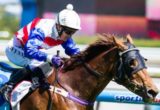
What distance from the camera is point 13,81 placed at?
5.88 meters

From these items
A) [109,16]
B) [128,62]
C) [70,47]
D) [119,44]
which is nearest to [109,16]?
[109,16]

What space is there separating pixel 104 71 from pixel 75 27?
0.46 m

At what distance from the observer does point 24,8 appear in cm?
1052

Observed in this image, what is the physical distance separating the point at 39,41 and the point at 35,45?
85 mm

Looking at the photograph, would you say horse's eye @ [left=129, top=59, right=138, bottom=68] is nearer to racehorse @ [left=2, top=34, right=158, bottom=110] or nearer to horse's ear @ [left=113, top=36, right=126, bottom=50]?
racehorse @ [left=2, top=34, right=158, bottom=110]

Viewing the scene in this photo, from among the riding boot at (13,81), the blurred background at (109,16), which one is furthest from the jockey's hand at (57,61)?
the blurred background at (109,16)

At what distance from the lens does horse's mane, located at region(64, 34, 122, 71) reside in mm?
5637

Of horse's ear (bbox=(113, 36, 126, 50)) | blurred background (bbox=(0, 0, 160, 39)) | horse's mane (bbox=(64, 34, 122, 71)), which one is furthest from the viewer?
blurred background (bbox=(0, 0, 160, 39))

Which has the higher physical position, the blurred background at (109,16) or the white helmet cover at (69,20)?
the white helmet cover at (69,20)

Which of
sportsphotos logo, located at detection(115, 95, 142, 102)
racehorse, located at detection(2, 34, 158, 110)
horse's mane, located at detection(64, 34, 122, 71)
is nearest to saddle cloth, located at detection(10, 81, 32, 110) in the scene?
racehorse, located at detection(2, 34, 158, 110)

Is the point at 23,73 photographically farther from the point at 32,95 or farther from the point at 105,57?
the point at 105,57

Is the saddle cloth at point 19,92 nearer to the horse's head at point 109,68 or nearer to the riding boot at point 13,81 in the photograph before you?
the riding boot at point 13,81

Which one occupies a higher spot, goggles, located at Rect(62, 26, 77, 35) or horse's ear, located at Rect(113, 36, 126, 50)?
goggles, located at Rect(62, 26, 77, 35)

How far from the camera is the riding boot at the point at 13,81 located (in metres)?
5.80
